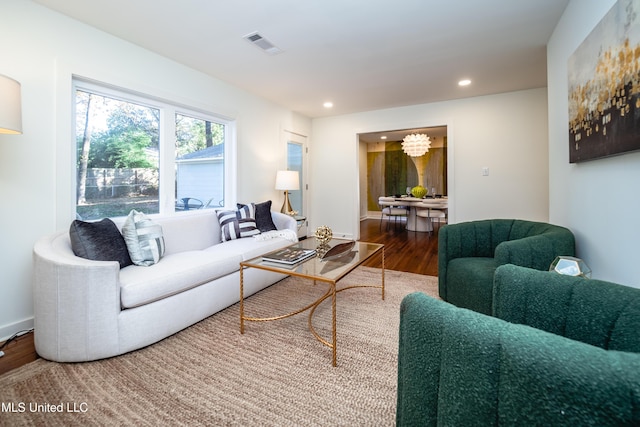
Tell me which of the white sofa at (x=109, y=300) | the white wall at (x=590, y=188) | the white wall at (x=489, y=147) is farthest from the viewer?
the white wall at (x=489, y=147)

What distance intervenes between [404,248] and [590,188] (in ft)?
10.5

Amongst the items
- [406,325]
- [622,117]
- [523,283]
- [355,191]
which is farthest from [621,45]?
[355,191]

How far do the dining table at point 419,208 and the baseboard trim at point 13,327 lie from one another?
6.04 meters

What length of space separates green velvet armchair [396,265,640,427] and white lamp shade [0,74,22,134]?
231 centimetres

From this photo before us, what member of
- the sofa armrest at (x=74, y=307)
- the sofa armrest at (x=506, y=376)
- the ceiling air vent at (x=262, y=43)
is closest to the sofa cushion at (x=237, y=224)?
the sofa armrest at (x=74, y=307)

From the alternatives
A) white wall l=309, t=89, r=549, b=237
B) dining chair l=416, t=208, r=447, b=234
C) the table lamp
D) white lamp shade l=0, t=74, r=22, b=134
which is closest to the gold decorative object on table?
the table lamp

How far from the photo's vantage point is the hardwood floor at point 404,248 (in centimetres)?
381

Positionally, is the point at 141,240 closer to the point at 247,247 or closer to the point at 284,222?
the point at 247,247

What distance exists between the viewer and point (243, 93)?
161 inches

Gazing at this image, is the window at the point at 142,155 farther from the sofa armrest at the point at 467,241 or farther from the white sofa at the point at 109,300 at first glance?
the sofa armrest at the point at 467,241

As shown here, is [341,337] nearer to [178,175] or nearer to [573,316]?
[573,316]

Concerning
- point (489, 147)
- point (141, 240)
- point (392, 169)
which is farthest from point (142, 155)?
point (392, 169)

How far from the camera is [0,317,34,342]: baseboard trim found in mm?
2023

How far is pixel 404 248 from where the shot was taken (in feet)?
16.1
